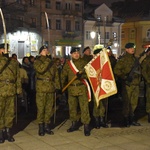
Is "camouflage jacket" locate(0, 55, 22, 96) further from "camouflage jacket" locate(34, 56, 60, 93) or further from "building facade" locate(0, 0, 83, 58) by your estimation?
"building facade" locate(0, 0, 83, 58)

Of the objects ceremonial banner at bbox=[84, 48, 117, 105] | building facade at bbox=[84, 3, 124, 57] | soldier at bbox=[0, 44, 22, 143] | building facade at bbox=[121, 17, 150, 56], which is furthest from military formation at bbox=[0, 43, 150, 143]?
building facade at bbox=[121, 17, 150, 56]

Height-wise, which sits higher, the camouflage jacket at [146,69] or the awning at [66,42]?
the awning at [66,42]

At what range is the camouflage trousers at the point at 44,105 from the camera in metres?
6.72

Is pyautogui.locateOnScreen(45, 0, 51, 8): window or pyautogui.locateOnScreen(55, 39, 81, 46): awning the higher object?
pyautogui.locateOnScreen(45, 0, 51, 8): window

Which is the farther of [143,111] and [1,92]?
[143,111]

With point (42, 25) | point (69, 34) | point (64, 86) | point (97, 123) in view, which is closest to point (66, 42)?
point (69, 34)

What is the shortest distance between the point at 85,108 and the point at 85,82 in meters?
0.58

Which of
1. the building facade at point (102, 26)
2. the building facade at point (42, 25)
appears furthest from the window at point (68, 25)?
the building facade at point (102, 26)

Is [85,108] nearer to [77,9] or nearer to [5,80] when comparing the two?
[5,80]

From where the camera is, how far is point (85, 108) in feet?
22.6

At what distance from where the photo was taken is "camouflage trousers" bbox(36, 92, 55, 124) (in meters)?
6.72

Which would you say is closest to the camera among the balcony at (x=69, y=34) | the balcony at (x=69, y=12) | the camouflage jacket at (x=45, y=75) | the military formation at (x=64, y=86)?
the military formation at (x=64, y=86)

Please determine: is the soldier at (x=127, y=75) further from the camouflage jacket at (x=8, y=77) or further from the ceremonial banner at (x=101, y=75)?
the camouflage jacket at (x=8, y=77)

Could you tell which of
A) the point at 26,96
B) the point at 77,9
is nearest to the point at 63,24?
the point at 77,9
